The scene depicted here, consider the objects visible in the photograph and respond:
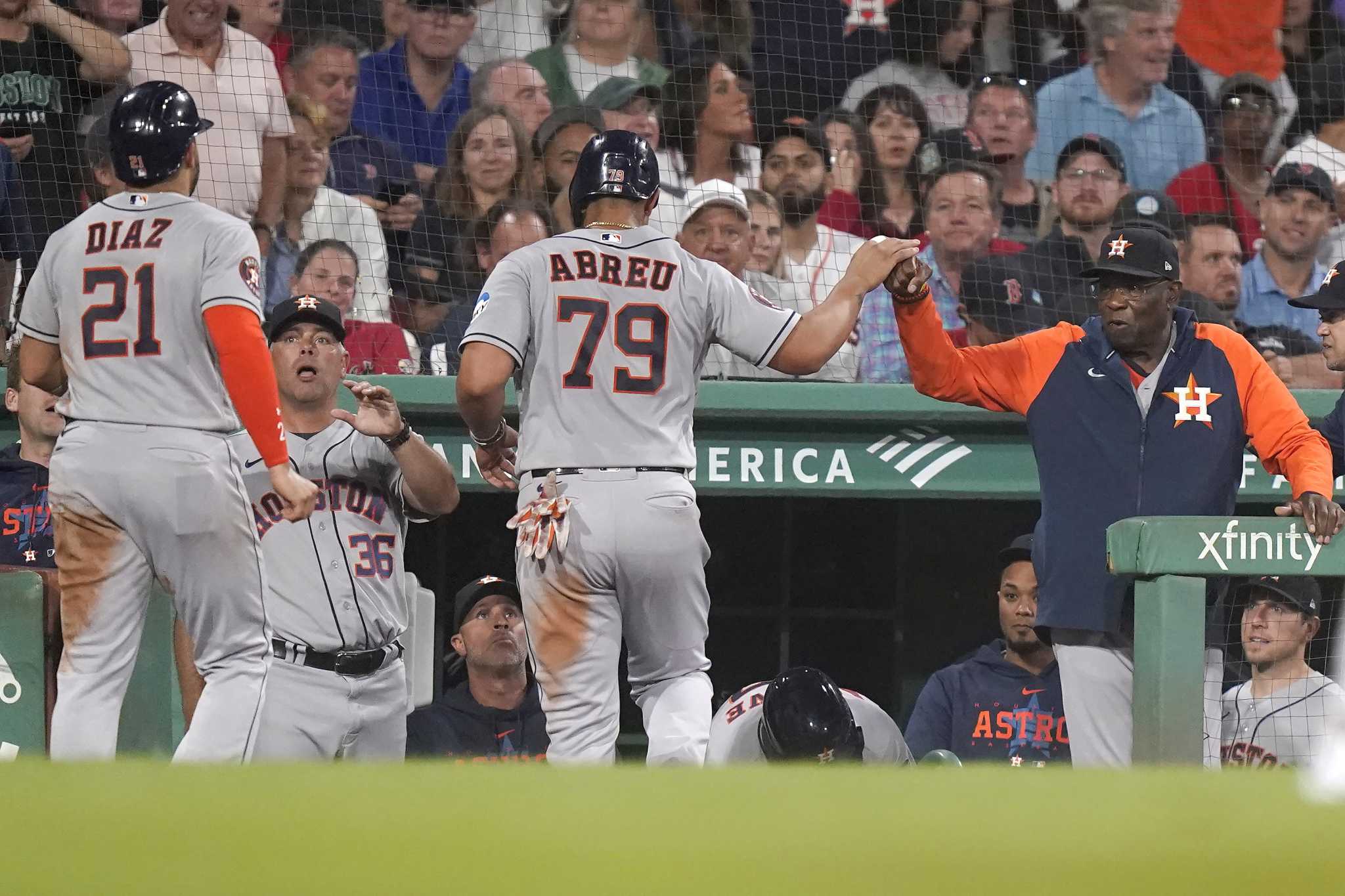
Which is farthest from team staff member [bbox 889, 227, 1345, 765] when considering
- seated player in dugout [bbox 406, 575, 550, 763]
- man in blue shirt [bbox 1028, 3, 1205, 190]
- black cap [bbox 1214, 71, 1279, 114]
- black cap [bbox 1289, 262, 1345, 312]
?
black cap [bbox 1214, 71, 1279, 114]

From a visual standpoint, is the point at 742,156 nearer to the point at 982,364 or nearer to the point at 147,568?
the point at 982,364

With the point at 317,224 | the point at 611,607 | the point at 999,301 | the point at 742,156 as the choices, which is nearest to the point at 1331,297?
the point at 999,301

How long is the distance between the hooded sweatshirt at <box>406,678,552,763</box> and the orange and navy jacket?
195 cm

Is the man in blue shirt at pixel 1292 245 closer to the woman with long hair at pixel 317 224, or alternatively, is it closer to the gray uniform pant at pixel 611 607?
the woman with long hair at pixel 317 224

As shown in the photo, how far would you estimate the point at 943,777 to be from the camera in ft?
6.40

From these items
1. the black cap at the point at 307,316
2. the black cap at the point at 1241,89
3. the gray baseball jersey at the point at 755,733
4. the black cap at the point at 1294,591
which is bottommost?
the gray baseball jersey at the point at 755,733

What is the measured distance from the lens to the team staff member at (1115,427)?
423 cm

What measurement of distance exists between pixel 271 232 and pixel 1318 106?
461cm

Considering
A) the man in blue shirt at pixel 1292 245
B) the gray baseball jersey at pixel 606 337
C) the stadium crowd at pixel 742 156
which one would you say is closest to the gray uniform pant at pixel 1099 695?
the gray baseball jersey at pixel 606 337

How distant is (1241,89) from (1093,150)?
42.5 inches

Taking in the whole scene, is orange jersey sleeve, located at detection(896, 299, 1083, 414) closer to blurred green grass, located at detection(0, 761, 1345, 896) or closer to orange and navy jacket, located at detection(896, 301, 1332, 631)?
orange and navy jacket, located at detection(896, 301, 1332, 631)

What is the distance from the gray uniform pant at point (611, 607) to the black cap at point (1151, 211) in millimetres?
3383

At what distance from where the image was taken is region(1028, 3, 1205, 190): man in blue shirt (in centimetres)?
729

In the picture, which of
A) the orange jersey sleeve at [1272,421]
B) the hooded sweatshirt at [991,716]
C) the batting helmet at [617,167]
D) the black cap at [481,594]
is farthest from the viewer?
the black cap at [481,594]
